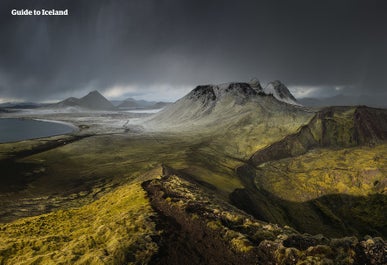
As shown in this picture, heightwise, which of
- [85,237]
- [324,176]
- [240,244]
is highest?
[240,244]

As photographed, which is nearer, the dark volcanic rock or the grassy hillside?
the dark volcanic rock

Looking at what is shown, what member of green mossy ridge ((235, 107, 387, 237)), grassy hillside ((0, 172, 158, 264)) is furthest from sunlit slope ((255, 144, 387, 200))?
grassy hillside ((0, 172, 158, 264))

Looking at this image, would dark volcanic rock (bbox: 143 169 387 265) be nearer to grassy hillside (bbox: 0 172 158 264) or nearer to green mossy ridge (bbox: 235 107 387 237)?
grassy hillside (bbox: 0 172 158 264)

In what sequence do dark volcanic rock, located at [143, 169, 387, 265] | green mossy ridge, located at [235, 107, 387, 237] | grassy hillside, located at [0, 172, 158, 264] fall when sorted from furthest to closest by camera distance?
green mossy ridge, located at [235, 107, 387, 237] → grassy hillside, located at [0, 172, 158, 264] → dark volcanic rock, located at [143, 169, 387, 265]

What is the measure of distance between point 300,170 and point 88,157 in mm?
127656

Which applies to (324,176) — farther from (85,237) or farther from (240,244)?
(85,237)

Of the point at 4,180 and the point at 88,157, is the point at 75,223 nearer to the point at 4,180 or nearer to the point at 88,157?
the point at 4,180

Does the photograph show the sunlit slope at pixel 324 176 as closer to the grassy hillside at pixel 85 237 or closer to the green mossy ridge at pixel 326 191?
the green mossy ridge at pixel 326 191

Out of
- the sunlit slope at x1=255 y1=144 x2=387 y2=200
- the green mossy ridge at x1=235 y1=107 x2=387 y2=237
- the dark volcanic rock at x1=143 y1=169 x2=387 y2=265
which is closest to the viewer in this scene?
the dark volcanic rock at x1=143 y1=169 x2=387 y2=265

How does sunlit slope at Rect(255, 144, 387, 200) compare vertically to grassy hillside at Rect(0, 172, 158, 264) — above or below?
below

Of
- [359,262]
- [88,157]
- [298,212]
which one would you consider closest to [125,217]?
[359,262]

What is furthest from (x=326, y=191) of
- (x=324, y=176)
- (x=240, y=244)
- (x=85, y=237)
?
(x=85, y=237)

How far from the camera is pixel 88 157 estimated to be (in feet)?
495

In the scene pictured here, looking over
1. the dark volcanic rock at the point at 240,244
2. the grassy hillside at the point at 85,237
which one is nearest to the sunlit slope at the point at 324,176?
the dark volcanic rock at the point at 240,244
